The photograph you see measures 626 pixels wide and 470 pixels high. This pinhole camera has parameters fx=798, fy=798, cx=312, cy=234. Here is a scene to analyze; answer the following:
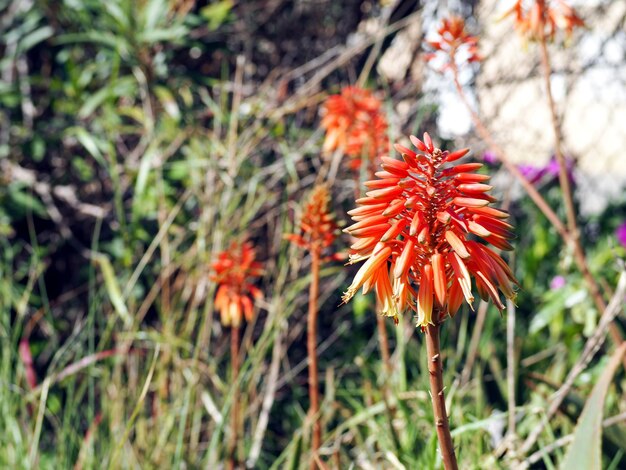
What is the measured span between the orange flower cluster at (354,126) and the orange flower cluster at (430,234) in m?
1.06

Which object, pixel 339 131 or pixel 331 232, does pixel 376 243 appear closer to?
pixel 331 232

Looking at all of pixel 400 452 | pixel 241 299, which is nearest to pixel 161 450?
pixel 241 299

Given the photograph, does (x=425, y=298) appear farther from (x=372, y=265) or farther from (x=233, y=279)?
(x=233, y=279)

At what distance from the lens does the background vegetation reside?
2236 mm

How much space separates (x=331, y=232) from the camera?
164 cm

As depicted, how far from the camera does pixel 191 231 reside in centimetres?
277

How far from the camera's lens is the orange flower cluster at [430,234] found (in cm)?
95

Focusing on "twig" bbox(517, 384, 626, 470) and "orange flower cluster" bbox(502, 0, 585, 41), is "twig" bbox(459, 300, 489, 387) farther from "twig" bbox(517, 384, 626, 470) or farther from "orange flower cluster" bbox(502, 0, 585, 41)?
"orange flower cluster" bbox(502, 0, 585, 41)

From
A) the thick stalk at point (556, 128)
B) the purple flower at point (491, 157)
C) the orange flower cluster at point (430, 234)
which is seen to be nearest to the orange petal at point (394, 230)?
the orange flower cluster at point (430, 234)

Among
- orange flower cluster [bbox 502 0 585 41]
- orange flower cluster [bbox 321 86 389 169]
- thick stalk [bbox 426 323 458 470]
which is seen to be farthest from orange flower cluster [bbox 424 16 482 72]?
thick stalk [bbox 426 323 458 470]

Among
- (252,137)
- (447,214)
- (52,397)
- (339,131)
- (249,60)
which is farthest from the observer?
(249,60)

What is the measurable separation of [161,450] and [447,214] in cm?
131

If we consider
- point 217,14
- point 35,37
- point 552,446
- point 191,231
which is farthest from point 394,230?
point 35,37

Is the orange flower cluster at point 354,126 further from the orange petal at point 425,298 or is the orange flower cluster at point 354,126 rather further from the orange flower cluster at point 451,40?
the orange petal at point 425,298
